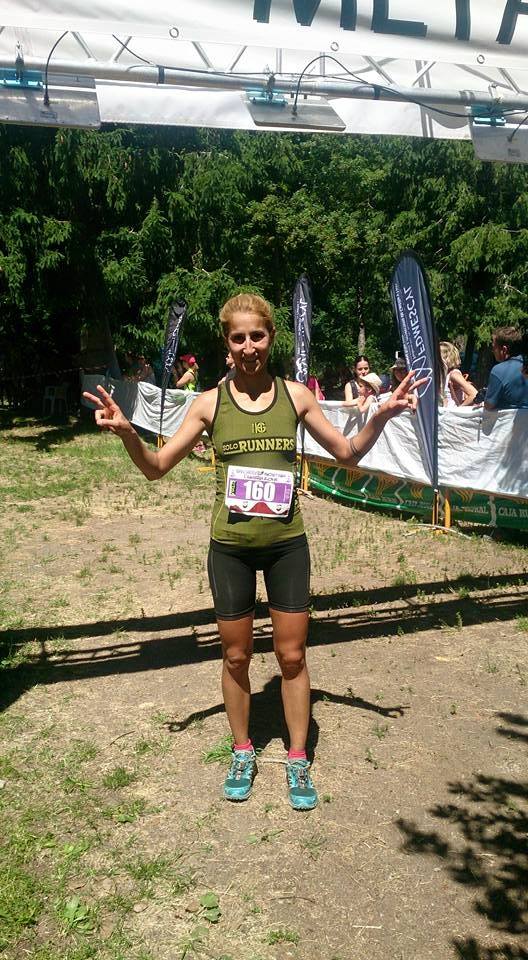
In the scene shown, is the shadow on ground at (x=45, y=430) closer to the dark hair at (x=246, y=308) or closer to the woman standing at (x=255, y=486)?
the woman standing at (x=255, y=486)

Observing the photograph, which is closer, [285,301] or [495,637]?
[495,637]

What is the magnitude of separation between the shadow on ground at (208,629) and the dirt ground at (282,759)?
0.07 ft

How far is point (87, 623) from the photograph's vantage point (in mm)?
6027

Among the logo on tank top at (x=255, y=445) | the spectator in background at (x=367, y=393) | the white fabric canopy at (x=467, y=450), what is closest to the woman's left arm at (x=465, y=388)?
the white fabric canopy at (x=467, y=450)

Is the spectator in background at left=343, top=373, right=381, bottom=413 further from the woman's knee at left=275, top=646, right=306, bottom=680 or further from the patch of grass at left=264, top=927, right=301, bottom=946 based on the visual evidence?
the patch of grass at left=264, top=927, right=301, bottom=946

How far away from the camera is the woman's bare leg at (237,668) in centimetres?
362

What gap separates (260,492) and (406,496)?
6.17 meters

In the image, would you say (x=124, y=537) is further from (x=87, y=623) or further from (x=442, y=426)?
(x=442, y=426)

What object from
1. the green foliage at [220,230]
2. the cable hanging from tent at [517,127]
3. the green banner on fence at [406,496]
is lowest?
the green banner on fence at [406,496]

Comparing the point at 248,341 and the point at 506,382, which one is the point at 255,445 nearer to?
the point at 248,341

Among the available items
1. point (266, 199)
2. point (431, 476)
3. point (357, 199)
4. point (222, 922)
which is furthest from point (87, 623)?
point (357, 199)

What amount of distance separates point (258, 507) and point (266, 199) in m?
26.8

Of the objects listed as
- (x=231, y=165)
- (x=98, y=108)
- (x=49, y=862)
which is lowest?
(x=49, y=862)

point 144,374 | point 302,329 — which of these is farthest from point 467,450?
point 144,374
